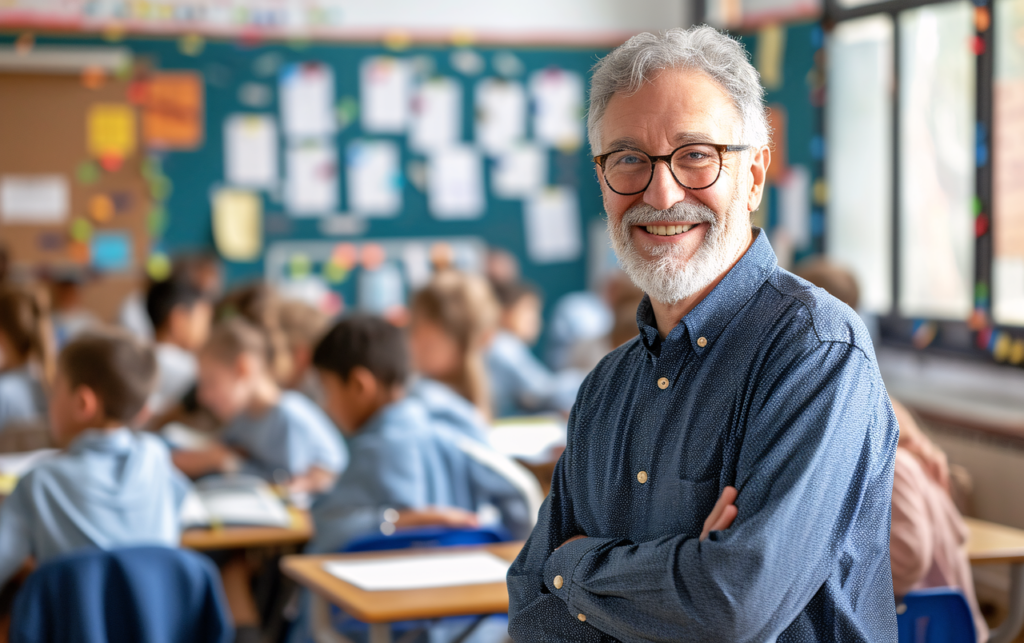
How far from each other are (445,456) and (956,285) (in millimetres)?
2737

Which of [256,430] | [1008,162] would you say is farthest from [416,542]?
[1008,162]

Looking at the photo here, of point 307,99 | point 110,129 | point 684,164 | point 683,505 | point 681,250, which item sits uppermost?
point 307,99

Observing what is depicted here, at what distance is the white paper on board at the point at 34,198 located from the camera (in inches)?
233

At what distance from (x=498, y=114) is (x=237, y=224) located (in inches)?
66.5

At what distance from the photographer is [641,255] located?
1333 millimetres

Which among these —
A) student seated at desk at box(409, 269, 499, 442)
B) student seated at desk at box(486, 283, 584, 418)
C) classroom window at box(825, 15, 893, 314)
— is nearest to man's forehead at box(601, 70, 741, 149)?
student seated at desk at box(409, 269, 499, 442)

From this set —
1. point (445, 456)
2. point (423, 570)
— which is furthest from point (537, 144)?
point (423, 570)

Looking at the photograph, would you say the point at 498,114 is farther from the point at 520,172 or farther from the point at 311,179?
the point at 311,179

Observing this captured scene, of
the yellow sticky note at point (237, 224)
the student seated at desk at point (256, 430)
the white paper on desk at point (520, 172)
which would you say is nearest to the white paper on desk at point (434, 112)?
the white paper on desk at point (520, 172)

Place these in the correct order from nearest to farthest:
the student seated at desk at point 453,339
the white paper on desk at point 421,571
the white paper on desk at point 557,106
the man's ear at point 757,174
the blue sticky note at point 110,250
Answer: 1. the man's ear at point 757,174
2. the white paper on desk at point 421,571
3. the student seated at desk at point 453,339
4. the blue sticky note at point 110,250
5. the white paper on desk at point 557,106

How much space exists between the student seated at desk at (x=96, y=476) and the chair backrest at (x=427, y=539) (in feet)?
1.62

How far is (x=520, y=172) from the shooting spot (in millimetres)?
6676

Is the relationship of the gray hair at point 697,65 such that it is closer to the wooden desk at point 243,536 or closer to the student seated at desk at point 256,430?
the wooden desk at point 243,536

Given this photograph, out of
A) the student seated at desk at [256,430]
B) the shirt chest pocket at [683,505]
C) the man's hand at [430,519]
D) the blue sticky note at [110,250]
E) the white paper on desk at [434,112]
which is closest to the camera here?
the shirt chest pocket at [683,505]
